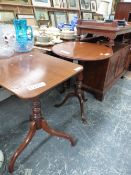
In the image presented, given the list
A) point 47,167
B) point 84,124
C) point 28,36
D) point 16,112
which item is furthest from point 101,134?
point 28,36

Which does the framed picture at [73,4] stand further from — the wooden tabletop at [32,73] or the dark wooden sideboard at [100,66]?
the wooden tabletop at [32,73]

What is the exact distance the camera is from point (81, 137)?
5.04 ft

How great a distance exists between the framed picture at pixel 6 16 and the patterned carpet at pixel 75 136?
92cm

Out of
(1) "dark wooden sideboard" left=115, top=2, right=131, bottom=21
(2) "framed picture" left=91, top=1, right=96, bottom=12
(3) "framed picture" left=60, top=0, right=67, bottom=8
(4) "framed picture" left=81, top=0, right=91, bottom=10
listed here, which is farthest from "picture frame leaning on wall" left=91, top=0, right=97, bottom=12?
(3) "framed picture" left=60, top=0, right=67, bottom=8

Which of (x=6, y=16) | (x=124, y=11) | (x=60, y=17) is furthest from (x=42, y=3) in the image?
(x=124, y=11)

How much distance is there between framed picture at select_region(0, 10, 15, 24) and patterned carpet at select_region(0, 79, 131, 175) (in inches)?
36.2

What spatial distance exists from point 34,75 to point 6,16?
1149 mm

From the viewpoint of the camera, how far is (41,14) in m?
2.15

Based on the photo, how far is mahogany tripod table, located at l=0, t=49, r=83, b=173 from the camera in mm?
845

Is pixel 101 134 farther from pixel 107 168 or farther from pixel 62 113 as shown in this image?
pixel 62 113

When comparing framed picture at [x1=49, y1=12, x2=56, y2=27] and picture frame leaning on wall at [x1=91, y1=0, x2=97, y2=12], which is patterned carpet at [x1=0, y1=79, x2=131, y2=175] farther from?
picture frame leaning on wall at [x1=91, y1=0, x2=97, y2=12]

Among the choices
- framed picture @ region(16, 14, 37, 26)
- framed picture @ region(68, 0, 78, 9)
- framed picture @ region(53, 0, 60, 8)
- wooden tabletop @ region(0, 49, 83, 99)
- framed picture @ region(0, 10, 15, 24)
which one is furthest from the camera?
framed picture @ region(68, 0, 78, 9)

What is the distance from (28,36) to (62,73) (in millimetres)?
656

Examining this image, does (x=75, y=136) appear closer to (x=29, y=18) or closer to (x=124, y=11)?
(x=29, y=18)
